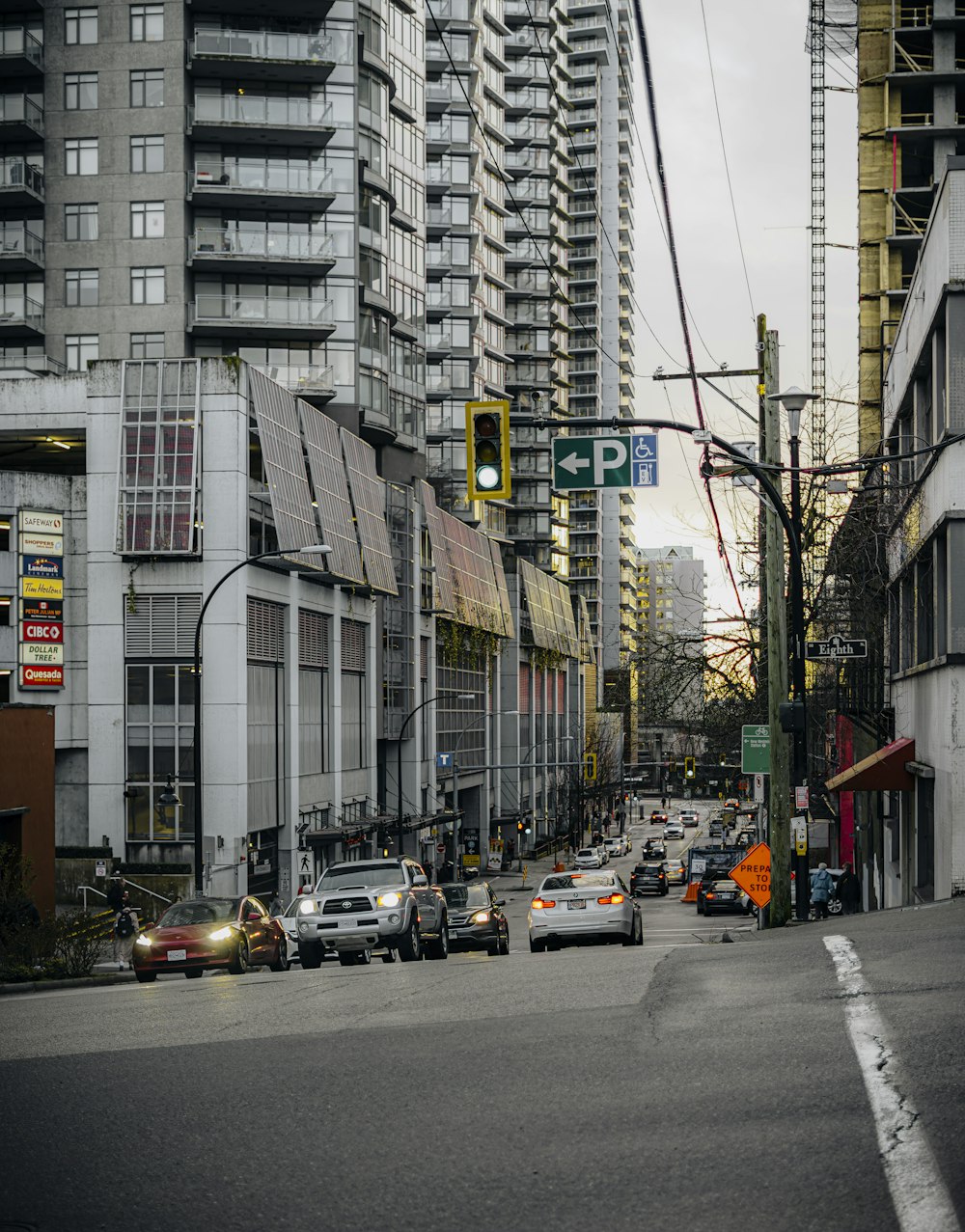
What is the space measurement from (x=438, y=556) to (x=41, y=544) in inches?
1183

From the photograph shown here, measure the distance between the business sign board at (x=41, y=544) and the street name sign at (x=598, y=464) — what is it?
31.6 metres

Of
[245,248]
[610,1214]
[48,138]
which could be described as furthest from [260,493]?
[610,1214]

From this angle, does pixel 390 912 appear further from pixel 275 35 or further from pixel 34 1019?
pixel 275 35

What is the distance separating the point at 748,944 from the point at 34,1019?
25.9 feet

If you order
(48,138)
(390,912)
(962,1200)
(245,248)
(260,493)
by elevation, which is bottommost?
(390,912)

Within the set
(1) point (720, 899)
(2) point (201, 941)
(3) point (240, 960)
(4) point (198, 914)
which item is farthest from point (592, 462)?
(1) point (720, 899)

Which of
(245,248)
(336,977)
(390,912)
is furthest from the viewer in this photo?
(245,248)

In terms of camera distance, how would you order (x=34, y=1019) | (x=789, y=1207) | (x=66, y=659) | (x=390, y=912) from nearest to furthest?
(x=789, y=1207), (x=34, y=1019), (x=390, y=912), (x=66, y=659)

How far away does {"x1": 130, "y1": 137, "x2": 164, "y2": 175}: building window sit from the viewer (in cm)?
6216

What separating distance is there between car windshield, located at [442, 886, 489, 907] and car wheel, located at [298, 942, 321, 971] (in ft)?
17.7

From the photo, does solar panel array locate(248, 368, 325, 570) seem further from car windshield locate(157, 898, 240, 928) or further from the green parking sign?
the green parking sign

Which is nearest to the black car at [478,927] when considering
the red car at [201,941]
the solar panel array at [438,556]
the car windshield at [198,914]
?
the red car at [201,941]

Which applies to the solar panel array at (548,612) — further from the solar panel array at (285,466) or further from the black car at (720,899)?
the black car at (720,899)

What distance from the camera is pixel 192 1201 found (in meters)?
6.53
